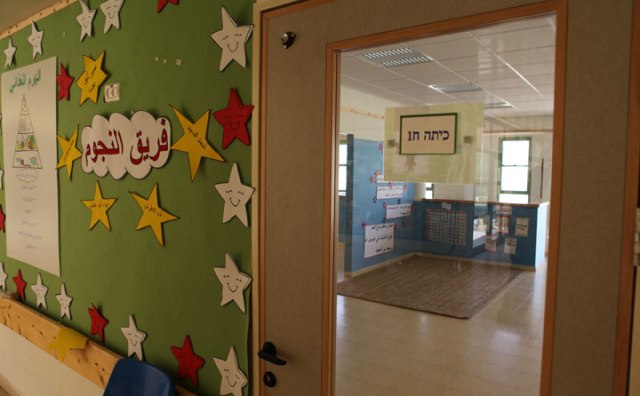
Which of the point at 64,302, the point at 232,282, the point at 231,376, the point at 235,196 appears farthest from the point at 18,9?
the point at 231,376

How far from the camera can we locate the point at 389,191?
4.99ft

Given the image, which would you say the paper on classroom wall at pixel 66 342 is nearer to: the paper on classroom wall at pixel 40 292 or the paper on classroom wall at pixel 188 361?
the paper on classroom wall at pixel 40 292

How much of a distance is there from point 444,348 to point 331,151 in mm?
2197

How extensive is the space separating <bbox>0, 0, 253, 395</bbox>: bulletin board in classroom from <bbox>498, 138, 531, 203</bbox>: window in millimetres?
911

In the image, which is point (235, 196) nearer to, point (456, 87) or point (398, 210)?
point (398, 210)

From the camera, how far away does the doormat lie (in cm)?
160

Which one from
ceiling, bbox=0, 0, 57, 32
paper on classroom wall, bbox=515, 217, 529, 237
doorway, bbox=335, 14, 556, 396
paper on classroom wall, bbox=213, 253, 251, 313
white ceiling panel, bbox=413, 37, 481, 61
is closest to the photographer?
doorway, bbox=335, 14, 556, 396

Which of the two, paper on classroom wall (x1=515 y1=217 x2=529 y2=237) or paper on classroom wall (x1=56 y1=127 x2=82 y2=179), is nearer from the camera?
paper on classroom wall (x1=515 y1=217 x2=529 y2=237)

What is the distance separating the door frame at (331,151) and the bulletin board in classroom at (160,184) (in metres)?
0.06

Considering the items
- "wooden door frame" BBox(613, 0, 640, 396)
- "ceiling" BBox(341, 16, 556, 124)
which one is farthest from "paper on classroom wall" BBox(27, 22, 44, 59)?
"wooden door frame" BBox(613, 0, 640, 396)

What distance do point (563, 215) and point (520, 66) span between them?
0.64 m

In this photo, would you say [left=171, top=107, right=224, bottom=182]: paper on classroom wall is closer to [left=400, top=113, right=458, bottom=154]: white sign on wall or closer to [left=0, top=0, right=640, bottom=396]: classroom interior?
[left=0, top=0, right=640, bottom=396]: classroom interior

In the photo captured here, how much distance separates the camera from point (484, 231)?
1521mm

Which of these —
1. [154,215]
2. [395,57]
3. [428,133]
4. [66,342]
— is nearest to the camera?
[428,133]
